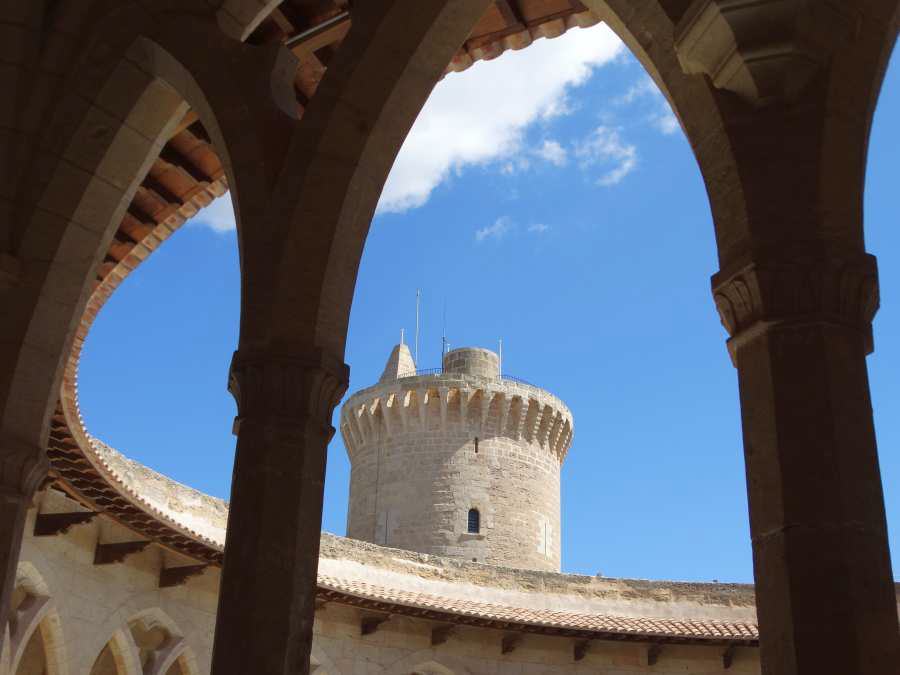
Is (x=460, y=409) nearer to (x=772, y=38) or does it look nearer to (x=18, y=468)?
(x=18, y=468)

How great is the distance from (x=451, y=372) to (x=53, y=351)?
30.4m

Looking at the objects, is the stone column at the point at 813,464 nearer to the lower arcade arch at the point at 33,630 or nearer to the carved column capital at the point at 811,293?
the carved column capital at the point at 811,293

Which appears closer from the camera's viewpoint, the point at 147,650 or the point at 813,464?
the point at 813,464

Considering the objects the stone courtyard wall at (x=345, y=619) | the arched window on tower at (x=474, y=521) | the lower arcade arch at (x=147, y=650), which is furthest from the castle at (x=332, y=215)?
the arched window on tower at (x=474, y=521)

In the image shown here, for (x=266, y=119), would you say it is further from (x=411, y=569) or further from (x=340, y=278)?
(x=411, y=569)

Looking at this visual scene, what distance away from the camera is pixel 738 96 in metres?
4.19

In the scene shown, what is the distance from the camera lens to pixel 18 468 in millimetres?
6074

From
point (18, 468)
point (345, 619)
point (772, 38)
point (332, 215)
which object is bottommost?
point (18, 468)

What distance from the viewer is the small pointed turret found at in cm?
3981

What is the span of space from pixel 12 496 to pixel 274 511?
1.89 m

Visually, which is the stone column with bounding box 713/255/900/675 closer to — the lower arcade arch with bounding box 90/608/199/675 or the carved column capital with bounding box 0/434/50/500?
the carved column capital with bounding box 0/434/50/500

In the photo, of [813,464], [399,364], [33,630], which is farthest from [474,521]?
[813,464]

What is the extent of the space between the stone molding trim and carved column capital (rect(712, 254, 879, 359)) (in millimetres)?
661

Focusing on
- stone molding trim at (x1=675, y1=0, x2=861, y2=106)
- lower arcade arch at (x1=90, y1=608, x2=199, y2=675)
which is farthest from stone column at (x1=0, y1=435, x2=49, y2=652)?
lower arcade arch at (x1=90, y1=608, x2=199, y2=675)
